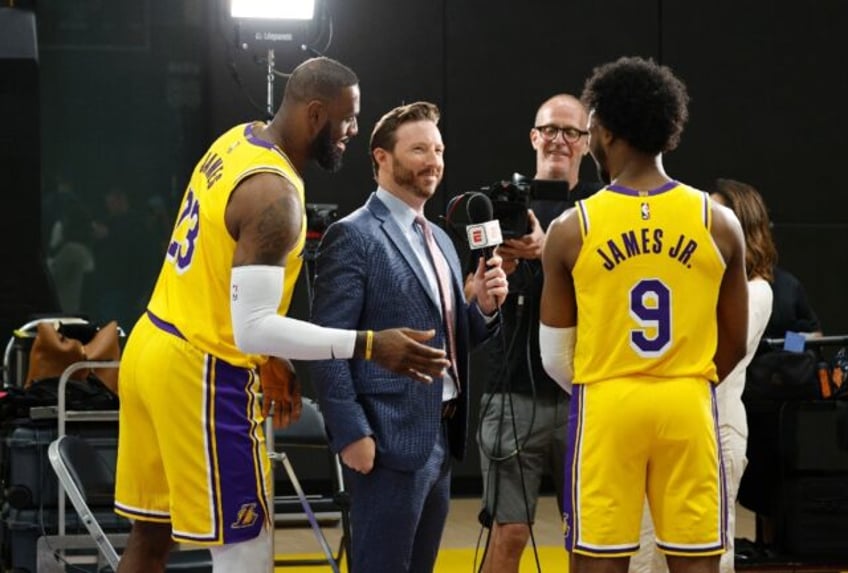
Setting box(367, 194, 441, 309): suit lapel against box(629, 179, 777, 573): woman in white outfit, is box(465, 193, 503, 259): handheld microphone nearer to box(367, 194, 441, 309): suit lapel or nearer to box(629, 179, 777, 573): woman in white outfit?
box(367, 194, 441, 309): suit lapel

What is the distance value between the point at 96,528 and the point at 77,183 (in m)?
4.45

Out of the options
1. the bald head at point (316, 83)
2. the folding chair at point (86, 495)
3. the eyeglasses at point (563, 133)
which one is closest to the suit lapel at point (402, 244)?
the bald head at point (316, 83)

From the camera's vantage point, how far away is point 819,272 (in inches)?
364

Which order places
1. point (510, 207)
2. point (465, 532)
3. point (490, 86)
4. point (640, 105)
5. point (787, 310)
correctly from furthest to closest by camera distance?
point (490, 86) < point (465, 532) < point (787, 310) < point (510, 207) < point (640, 105)

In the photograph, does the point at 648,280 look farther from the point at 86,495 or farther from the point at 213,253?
the point at 86,495

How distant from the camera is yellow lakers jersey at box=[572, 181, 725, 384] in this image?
3.42 m

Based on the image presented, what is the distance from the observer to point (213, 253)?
3496 mm

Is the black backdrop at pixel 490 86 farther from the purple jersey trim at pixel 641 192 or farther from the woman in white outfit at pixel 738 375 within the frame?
the purple jersey trim at pixel 641 192

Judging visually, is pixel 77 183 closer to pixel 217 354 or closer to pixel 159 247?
pixel 159 247

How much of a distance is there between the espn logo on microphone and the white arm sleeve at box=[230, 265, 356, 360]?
2.73 feet

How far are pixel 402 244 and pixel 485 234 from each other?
0.28 m

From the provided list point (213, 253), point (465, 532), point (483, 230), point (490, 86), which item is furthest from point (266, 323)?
point (490, 86)

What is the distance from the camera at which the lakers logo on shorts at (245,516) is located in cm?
349

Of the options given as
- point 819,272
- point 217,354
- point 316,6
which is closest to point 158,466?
point 217,354
